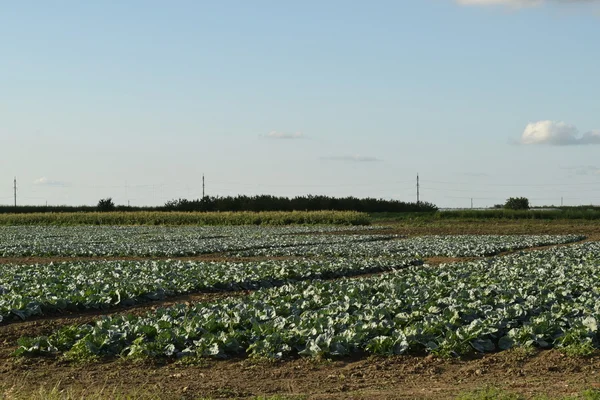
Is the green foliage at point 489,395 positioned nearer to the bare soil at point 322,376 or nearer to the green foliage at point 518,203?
the bare soil at point 322,376

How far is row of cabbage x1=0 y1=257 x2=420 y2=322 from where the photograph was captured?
15.9 m

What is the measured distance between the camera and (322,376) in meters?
10.1

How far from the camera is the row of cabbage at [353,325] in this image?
436 inches

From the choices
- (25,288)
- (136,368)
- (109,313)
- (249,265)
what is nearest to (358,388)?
(136,368)

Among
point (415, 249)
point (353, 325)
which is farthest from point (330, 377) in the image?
point (415, 249)

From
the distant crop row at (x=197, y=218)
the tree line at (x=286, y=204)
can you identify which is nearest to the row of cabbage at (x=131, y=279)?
the distant crop row at (x=197, y=218)

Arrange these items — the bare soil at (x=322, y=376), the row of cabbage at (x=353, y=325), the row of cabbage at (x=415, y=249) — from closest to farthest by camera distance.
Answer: the bare soil at (x=322, y=376) → the row of cabbage at (x=353, y=325) → the row of cabbage at (x=415, y=249)

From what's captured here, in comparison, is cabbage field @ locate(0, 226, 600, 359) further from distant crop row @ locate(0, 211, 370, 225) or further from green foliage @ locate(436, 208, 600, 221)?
green foliage @ locate(436, 208, 600, 221)

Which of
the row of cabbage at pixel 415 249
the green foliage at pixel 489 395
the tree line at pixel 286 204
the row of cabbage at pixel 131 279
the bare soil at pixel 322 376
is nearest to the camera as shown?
the green foliage at pixel 489 395

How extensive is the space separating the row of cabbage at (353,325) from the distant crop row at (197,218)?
41320 millimetres

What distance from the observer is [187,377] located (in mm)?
10211

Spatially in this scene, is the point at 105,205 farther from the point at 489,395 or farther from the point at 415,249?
the point at 489,395

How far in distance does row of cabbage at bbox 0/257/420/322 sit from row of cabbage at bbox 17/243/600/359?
273 centimetres

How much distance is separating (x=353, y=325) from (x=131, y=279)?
8.98m
